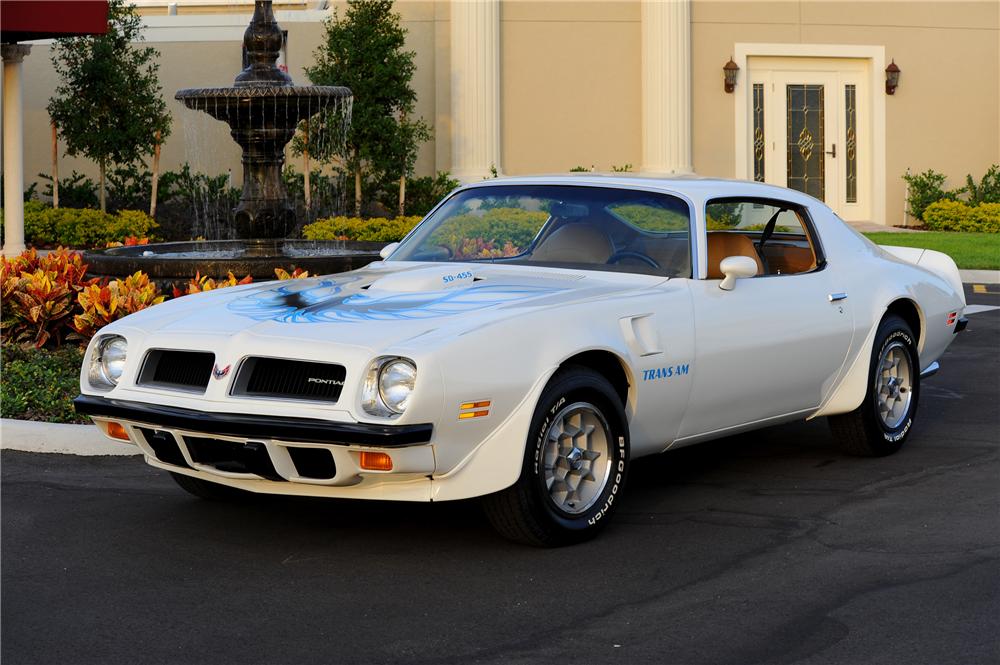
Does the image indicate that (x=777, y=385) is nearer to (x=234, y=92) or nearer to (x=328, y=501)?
(x=328, y=501)

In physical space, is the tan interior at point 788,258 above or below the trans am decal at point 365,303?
above

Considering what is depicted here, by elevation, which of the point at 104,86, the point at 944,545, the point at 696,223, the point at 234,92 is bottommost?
the point at 944,545

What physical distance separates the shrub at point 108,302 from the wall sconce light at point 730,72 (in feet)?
54.1

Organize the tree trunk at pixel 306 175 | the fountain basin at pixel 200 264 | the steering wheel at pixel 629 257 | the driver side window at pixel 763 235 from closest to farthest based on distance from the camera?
the steering wheel at pixel 629 257 < the driver side window at pixel 763 235 < the fountain basin at pixel 200 264 < the tree trunk at pixel 306 175

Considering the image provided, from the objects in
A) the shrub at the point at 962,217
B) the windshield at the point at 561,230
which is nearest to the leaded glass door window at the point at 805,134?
the shrub at the point at 962,217

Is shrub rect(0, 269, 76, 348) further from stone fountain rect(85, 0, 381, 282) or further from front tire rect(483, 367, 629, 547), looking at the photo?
front tire rect(483, 367, 629, 547)

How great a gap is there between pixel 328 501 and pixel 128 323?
1.23 meters

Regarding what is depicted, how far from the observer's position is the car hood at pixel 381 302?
520 centimetres

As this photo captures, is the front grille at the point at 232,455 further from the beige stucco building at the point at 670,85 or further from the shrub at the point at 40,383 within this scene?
the beige stucco building at the point at 670,85

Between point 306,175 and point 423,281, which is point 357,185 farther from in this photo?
point 423,281

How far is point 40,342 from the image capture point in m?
9.71

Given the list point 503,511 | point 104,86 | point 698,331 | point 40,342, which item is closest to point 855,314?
point 698,331

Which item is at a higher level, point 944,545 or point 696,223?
point 696,223

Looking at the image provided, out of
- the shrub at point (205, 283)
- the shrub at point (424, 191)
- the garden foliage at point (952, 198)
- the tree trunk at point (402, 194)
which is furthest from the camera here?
the garden foliage at point (952, 198)
